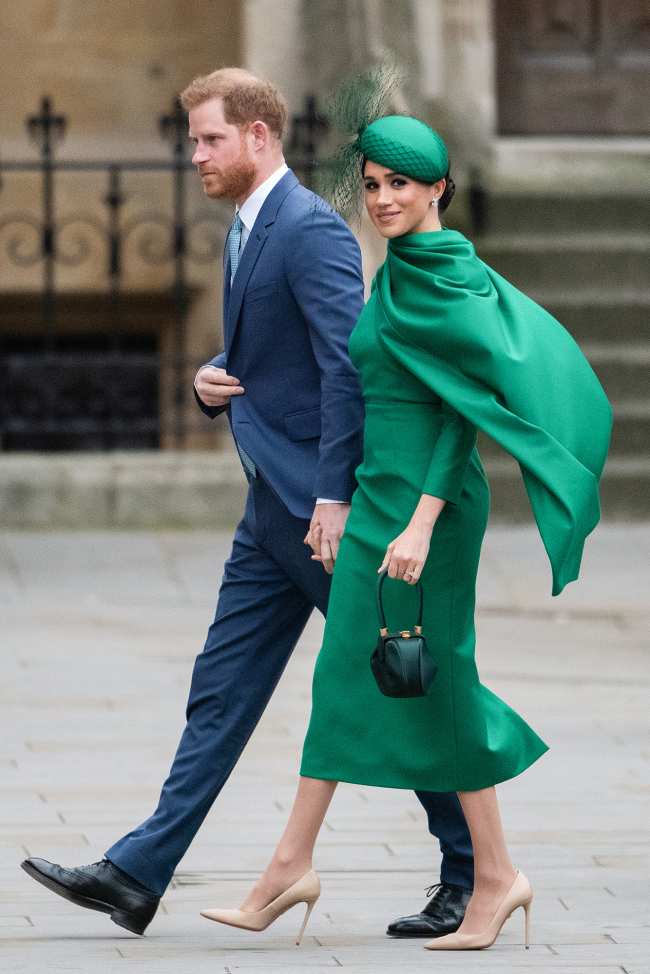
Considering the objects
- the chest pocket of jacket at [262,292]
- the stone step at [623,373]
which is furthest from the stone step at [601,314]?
the chest pocket of jacket at [262,292]

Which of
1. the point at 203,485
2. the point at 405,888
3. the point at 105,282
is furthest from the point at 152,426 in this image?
the point at 405,888

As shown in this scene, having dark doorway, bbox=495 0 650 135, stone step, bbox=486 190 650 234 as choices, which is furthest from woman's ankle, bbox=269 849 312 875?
dark doorway, bbox=495 0 650 135

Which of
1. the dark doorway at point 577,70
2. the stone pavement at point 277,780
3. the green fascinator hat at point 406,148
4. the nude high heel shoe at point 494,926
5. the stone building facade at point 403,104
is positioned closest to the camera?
the green fascinator hat at point 406,148

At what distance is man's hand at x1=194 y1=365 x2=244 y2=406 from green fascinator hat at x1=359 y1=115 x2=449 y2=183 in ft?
1.99

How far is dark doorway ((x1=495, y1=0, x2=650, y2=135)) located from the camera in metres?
12.2

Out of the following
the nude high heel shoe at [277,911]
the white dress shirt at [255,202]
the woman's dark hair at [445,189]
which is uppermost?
the woman's dark hair at [445,189]

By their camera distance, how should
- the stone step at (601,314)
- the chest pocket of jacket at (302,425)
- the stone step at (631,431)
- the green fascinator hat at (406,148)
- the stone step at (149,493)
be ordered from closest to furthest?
the green fascinator hat at (406,148)
the chest pocket of jacket at (302,425)
the stone step at (149,493)
the stone step at (631,431)
the stone step at (601,314)

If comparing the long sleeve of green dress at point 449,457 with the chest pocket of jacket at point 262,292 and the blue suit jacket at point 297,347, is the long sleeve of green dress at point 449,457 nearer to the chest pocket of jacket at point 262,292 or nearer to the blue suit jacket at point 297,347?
the blue suit jacket at point 297,347

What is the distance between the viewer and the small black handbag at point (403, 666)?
4637 mm

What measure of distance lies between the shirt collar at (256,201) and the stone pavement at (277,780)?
153cm

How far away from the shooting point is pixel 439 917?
5047 mm

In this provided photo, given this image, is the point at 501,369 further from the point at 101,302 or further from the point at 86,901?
the point at 101,302

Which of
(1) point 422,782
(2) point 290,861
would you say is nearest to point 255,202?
(1) point 422,782

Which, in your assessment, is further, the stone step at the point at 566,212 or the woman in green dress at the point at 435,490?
the stone step at the point at 566,212
